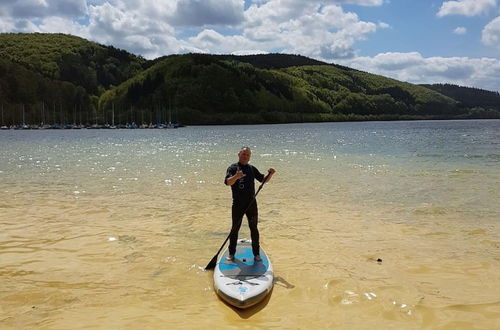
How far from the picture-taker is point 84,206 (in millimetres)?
18031

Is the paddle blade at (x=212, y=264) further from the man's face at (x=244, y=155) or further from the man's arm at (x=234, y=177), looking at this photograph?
the man's face at (x=244, y=155)

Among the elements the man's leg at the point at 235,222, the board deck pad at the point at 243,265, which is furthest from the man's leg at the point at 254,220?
the board deck pad at the point at 243,265

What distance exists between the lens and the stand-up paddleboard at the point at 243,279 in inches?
328

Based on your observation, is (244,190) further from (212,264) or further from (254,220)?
(212,264)

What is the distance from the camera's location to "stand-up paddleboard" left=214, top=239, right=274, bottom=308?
328 inches

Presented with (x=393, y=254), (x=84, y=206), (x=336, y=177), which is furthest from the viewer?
(x=336, y=177)

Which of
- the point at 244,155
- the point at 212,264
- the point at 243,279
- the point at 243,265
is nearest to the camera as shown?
the point at 243,279

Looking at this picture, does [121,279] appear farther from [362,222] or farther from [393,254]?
[362,222]

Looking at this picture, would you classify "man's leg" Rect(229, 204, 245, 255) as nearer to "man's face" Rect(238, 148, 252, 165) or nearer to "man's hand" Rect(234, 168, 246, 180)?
"man's hand" Rect(234, 168, 246, 180)

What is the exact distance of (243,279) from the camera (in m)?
9.26

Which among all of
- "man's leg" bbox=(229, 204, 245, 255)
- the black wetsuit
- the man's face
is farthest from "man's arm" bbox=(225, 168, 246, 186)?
"man's leg" bbox=(229, 204, 245, 255)

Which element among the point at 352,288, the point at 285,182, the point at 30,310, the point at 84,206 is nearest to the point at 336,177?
the point at 285,182

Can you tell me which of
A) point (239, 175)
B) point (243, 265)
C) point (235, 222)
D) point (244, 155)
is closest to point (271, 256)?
point (243, 265)

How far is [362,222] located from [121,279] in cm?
881
